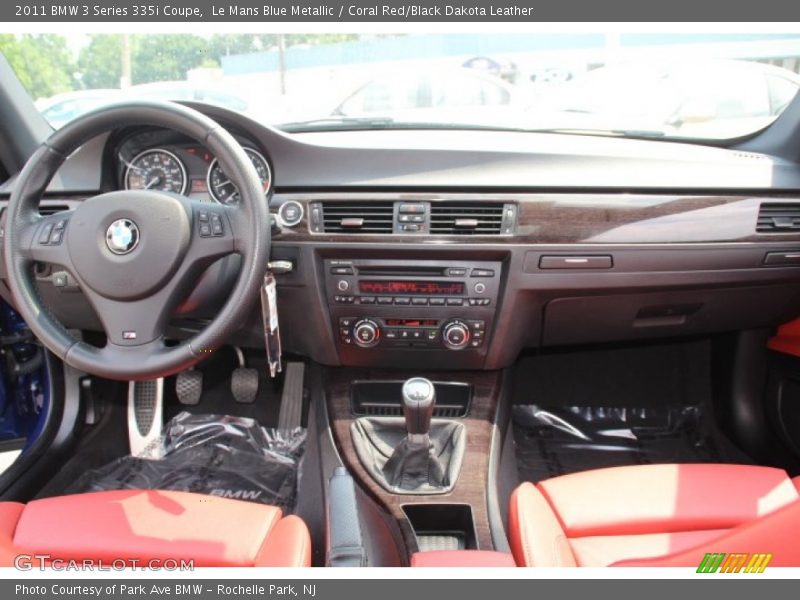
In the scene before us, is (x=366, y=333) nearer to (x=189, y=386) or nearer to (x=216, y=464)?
(x=216, y=464)

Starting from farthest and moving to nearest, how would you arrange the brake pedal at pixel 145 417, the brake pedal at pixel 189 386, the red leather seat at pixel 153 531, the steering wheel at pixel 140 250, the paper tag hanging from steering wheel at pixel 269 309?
1. the brake pedal at pixel 189 386
2. the brake pedal at pixel 145 417
3. the paper tag hanging from steering wheel at pixel 269 309
4. the steering wheel at pixel 140 250
5. the red leather seat at pixel 153 531

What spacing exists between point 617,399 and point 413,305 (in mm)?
1141

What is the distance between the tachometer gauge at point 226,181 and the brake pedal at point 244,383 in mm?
816

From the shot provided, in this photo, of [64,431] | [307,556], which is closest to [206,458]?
[64,431]

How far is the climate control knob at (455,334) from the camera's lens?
188 cm

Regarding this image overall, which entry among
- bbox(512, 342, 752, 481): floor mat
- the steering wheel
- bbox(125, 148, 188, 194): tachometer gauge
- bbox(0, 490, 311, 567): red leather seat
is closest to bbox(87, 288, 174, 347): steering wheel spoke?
the steering wheel

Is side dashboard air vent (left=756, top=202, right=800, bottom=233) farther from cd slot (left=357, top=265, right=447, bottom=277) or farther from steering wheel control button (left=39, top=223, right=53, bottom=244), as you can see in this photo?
steering wheel control button (left=39, top=223, right=53, bottom=244)

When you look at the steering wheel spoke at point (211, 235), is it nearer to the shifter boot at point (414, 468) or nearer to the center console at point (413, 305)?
the center console at point (413, 305)

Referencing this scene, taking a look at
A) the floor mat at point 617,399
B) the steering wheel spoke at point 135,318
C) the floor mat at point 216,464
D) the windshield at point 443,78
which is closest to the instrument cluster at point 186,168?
the windshield at point 443,78

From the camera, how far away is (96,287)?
4.67 ft

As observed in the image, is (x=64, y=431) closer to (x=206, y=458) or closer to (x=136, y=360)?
(x=206, y=458)

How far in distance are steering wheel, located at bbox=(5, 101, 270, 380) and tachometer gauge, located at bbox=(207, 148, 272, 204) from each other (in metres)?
0.34

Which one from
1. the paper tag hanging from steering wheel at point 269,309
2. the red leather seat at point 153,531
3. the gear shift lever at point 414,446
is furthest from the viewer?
the gear shift lever at point 414,446

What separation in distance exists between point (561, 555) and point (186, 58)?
168 cm
